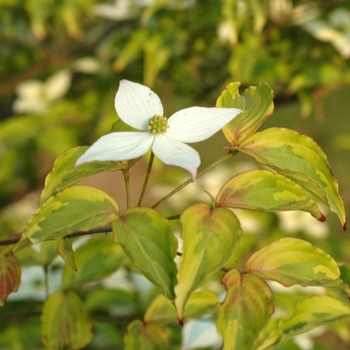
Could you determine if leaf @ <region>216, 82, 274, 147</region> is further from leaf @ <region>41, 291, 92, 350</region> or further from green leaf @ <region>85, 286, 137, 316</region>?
green leaf @ <region>85, 286, 137, 316</region>

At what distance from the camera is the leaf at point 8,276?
392 millimetres

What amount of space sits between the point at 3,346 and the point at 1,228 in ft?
2.34

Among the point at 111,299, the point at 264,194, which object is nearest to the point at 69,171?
the point at 264,194

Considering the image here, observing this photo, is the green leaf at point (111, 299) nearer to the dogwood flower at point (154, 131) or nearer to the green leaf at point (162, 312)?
the green leaf at point (162, 312)

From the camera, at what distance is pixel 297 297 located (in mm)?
788

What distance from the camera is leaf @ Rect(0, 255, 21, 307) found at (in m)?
0.39

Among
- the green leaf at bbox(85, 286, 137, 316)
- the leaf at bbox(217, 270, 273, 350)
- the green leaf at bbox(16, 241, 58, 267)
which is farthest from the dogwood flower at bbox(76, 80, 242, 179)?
→ the green leaf at bbox(85, 286, 137, 316)

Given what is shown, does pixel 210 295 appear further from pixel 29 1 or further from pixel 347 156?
pixel 347 156

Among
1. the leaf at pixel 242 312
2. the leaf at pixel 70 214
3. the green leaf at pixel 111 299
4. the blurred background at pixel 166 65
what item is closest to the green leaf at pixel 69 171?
the leaf at pixel 70 214

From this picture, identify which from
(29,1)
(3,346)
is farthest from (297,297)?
(29,1)

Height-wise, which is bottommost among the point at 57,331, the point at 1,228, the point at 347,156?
the point at 347,156

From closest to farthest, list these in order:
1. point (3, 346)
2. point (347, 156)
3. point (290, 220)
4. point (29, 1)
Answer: point (3, 346)
point (29, 1)
point (290, 220)
point (347, 156)

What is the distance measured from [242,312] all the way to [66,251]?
0.13 m

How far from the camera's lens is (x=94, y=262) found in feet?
1.67
